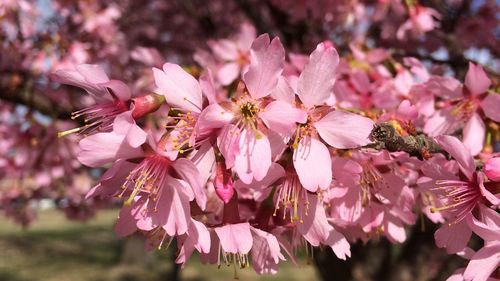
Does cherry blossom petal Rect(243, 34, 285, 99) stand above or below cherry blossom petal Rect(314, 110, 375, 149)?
above

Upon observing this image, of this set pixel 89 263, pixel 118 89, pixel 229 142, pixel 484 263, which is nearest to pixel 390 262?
pixel 484 263

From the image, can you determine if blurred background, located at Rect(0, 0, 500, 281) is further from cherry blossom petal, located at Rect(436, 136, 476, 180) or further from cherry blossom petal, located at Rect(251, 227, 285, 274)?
cherry blossom petal, located at Rect(436, 136, 476, 180)

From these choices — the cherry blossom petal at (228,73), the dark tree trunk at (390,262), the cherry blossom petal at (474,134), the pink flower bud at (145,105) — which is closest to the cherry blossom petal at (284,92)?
the pink flower bud at (145,105)

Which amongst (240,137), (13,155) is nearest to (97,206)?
(13,155)

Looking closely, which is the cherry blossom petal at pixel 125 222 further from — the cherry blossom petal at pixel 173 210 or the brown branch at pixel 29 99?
the brown branch at pixel 29 99

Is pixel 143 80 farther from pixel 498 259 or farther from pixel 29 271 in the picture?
pixel 29 271

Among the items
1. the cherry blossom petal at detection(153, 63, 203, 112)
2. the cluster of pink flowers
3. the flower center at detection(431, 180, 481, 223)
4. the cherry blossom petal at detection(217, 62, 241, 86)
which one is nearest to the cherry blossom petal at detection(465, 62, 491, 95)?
the cluster of pink flowers

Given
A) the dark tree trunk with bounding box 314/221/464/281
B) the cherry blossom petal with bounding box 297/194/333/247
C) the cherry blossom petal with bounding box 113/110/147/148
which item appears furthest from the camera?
the dark tree trunk with bounding box 314/221/464/281
